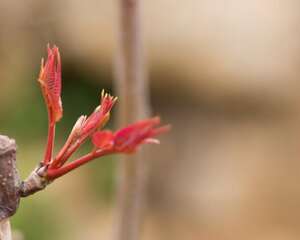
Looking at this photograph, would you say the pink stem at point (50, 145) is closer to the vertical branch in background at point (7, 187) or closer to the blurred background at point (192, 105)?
the vertical branch in background at point (7, 187)

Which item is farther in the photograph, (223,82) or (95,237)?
(223,82)

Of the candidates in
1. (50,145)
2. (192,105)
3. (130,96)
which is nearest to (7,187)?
(50,145)

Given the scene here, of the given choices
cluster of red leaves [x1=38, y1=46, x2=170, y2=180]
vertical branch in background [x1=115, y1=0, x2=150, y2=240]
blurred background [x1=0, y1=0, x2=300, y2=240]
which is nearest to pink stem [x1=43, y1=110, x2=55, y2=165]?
cluster of red leaves [x1=38, y1=46, x2=170, y2=180]

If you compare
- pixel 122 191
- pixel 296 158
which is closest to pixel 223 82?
pixel 296 158

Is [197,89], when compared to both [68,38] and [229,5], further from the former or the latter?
[68,38]

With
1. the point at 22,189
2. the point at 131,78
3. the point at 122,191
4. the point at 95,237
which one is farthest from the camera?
the point at 95,237

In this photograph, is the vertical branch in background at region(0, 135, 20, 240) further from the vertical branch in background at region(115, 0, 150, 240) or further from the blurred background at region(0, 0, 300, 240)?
the blurred background at region(0, 0, 300, 240)
